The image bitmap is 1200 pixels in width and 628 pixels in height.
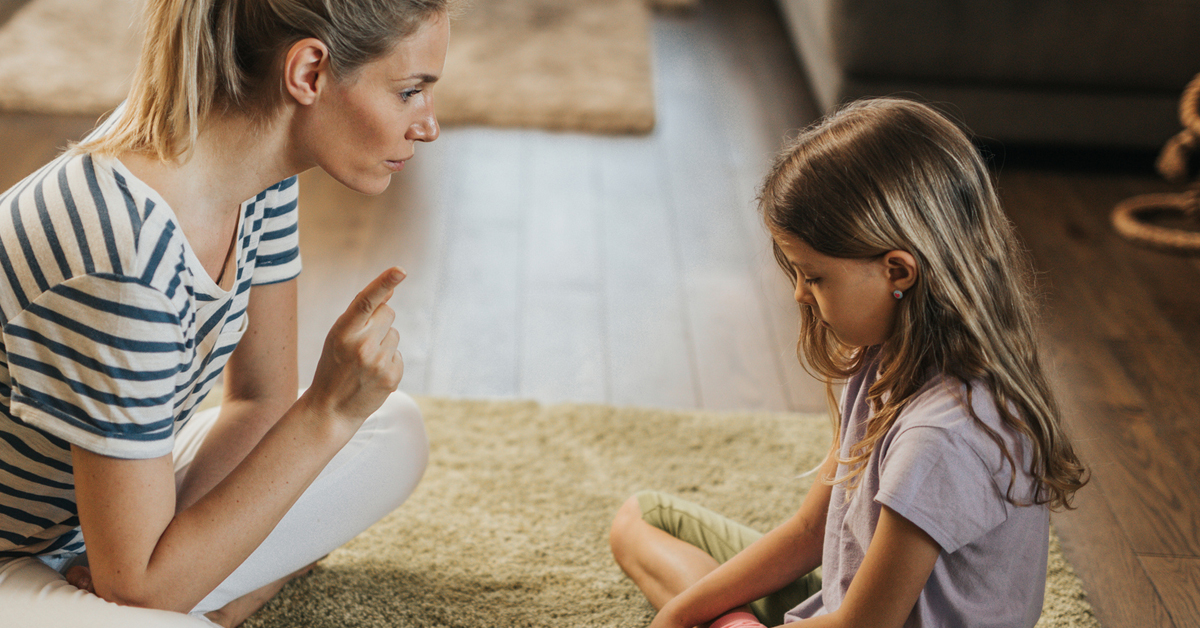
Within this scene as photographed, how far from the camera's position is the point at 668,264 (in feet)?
7.32

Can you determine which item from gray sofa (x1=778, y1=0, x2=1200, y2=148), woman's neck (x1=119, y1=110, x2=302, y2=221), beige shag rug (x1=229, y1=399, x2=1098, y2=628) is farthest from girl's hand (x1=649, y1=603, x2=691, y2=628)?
gray sofa (x1=778, y1=0, x2=1200, y2=148)

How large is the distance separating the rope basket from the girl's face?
160cm

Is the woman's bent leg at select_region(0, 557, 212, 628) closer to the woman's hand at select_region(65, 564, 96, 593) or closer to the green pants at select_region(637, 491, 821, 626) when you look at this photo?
the woman's hand at select_region(65, 564, 96, 593)

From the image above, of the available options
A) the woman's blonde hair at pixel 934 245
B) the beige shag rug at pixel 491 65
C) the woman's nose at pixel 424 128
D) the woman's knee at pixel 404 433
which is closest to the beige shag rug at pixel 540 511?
the woman's knee at pixel 404 433

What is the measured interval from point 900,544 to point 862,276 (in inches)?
9.3

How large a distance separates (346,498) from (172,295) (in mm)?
433

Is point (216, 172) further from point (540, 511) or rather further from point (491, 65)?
point (491, 65)

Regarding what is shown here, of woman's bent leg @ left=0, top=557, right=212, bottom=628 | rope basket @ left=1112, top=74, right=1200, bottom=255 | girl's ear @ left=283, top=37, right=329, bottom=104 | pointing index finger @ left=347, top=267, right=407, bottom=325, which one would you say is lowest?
rope basket @ left=1112, top=74, right=1200, bottom=255

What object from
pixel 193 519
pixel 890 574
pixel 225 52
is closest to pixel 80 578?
pixel 193 519

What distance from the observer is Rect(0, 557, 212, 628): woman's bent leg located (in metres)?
0.91

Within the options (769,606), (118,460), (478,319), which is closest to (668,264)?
(478,319)

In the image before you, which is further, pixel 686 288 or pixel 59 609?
pixel 686 288

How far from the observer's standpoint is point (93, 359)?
2.73ft

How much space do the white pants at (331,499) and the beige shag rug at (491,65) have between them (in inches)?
65.2
